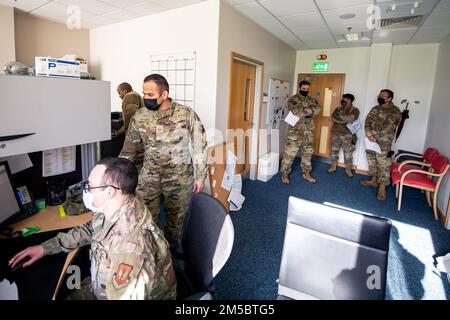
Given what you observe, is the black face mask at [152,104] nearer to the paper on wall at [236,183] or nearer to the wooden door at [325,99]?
the paper on wall at [236,183]

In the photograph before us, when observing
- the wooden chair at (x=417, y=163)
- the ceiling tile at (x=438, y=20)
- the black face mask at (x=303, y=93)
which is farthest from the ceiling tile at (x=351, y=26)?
the wooden chair at (x=417, y=163)

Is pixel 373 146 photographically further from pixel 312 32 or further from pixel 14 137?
pixel 14 137

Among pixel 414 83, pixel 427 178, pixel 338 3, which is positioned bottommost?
pixel 427 178

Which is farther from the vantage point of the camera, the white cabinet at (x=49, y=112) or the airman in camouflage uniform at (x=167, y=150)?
the airman in camouflage uniform at (x=167, y=150)

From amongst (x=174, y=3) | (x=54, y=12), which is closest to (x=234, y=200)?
(x=174, y=3)

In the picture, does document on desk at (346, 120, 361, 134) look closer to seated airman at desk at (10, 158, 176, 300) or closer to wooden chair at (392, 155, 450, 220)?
wooden chair at (392, 155, 450, 220)

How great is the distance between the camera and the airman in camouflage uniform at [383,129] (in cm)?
394

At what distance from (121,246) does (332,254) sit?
92 centimetres

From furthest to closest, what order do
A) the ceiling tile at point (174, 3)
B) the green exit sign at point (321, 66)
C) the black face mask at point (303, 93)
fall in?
the green exit sign at point (321, 66) < the black face mask at point (303, 93) < the ceiling tile at point (174, 3)

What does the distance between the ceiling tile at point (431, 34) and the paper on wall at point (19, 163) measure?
15.7 ft

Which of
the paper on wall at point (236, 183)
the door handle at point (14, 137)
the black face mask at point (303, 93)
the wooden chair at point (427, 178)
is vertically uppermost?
the black face mask at point (303, 93)

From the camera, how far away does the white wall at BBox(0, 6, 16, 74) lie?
11.8 feet

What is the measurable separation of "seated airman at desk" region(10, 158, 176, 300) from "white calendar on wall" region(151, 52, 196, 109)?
2357 mm

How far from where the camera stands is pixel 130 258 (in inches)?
36.2
